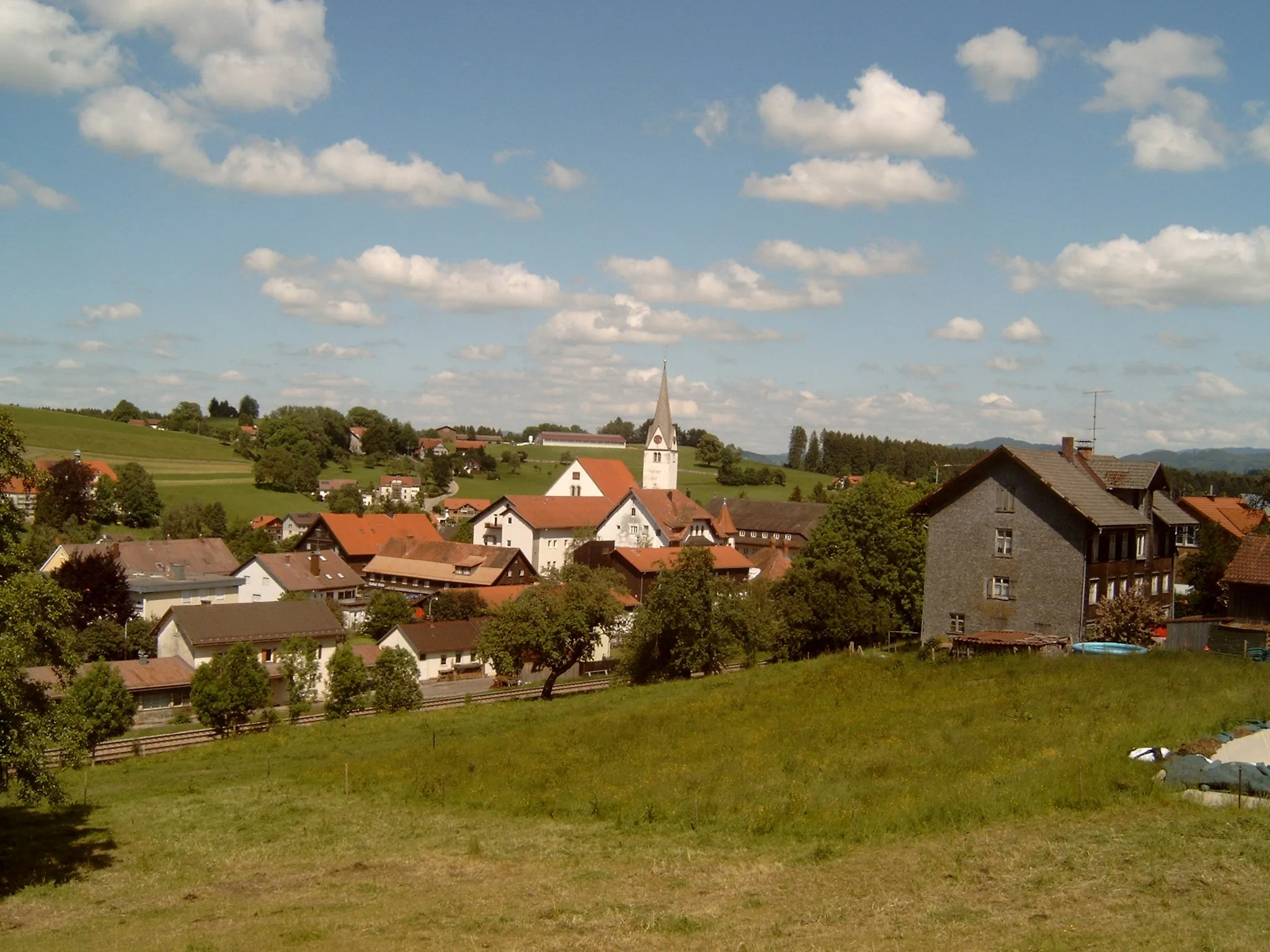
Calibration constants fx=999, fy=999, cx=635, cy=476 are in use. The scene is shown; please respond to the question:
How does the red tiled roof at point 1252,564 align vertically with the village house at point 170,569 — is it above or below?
above

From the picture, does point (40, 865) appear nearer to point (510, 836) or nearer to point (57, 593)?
point (57, 593)

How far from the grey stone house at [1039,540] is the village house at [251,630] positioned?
3477 cm

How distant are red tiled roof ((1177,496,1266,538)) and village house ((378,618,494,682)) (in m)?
47.4

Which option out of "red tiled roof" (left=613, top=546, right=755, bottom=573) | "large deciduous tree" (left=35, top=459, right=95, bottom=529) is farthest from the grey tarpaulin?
"large deciduous tree" (left=35, top=459, right=95, bottom=529)

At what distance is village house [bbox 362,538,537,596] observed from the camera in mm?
81750

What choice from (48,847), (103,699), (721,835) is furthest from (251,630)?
(721,835)

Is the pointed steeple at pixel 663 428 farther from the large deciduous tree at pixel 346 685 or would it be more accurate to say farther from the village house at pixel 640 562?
the large deciduous tree at pixel 346 685

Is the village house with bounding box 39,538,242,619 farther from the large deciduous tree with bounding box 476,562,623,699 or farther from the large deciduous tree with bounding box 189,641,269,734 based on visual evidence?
the large deciduous tree with bounding box 476,562,623,699

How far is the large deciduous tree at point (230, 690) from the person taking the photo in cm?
4084

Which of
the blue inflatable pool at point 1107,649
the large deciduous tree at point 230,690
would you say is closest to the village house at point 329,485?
the large deciduous tree at point 230,690

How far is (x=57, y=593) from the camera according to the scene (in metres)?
18.7

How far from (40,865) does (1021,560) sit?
33.1 metres

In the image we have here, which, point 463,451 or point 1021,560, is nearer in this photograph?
point 1021,560

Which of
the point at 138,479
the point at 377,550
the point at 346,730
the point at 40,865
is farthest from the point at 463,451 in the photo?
the point at 40,865
